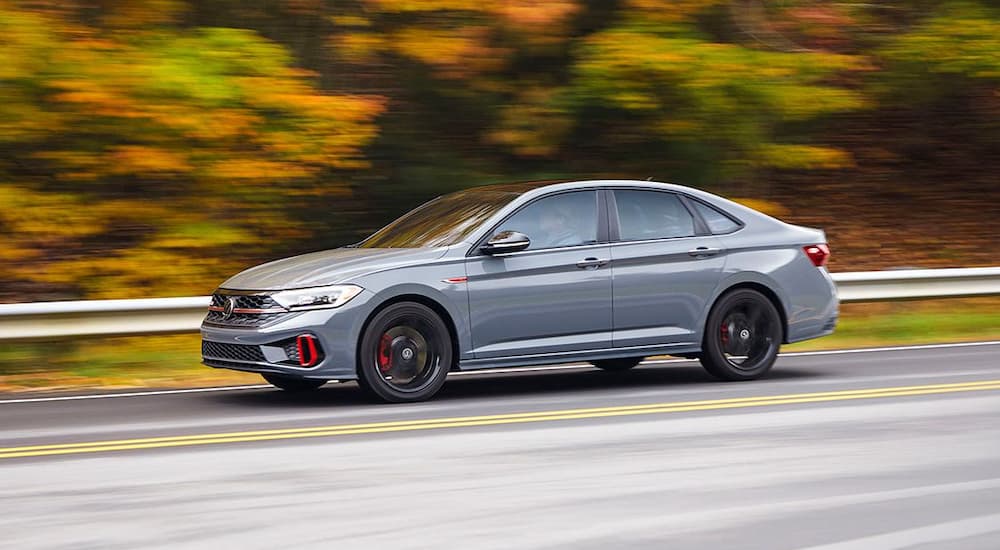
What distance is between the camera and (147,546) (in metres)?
5.86

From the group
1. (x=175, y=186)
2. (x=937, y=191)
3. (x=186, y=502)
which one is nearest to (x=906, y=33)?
(x=937, y=191)

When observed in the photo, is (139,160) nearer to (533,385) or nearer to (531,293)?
(533,385)

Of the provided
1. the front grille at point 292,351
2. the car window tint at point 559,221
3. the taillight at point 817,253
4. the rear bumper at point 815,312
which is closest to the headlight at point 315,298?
the front grille at point 292,351

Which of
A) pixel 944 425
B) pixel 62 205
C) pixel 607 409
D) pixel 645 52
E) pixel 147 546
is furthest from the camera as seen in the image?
pixel 645 52

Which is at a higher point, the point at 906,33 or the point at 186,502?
the point at 906,33

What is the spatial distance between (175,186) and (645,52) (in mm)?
5423

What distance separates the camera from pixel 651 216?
36.9 ft

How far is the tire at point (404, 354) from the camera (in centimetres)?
995

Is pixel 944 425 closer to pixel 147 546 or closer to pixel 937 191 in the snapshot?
pixel 147 546

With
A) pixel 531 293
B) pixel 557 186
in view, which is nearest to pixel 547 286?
pixel 531 293

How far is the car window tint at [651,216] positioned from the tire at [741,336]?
657 millimetres

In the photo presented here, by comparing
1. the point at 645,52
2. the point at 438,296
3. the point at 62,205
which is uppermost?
the point at 645,52

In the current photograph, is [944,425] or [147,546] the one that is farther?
[944,425]

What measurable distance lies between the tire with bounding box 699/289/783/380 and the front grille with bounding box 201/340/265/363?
348 cm
